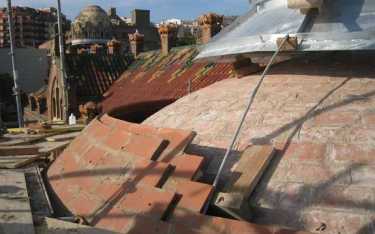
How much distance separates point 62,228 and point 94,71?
75.7ft

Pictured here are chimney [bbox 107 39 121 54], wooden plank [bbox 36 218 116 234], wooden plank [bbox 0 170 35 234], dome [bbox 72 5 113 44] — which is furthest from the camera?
dome [bbox 72 5 113 44]

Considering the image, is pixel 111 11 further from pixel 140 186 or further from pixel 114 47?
pixel 140 186

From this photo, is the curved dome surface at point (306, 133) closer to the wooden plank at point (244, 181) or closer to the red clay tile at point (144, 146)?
the wooden plank at point (244, 181)

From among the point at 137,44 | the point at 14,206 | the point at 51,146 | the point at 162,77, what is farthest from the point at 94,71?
the point at 14,206

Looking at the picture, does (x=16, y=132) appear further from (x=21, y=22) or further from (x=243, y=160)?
(x=21, y=22)

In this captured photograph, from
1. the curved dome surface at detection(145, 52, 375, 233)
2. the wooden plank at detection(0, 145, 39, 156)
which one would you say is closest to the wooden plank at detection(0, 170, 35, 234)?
the curved dome surface at detection(145, 52, 375, 233)

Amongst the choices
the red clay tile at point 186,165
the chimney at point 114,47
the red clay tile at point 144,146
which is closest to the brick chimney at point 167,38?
the chimney at point 114,47

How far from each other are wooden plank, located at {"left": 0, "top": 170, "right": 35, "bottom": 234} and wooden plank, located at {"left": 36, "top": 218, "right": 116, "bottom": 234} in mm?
74

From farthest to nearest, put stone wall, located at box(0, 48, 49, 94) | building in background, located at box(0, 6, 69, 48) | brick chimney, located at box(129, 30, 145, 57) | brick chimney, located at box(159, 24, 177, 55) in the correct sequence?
building in background, located at box(0, 6, 69, 48) < stone wall, located at box(0, 48, 49, 94) < brick chimney, located at box(129, 30, 145, 57) < brick chimney, located at box(159, 24, 177, 55)

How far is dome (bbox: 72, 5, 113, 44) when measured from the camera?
42562 millimetres

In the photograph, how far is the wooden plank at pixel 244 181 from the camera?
10.8ft

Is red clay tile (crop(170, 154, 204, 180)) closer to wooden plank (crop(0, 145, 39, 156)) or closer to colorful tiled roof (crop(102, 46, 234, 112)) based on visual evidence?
wooden plank (crop(0, 145, 39, 156))

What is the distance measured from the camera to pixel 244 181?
350cm

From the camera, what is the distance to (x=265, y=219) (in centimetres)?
332
